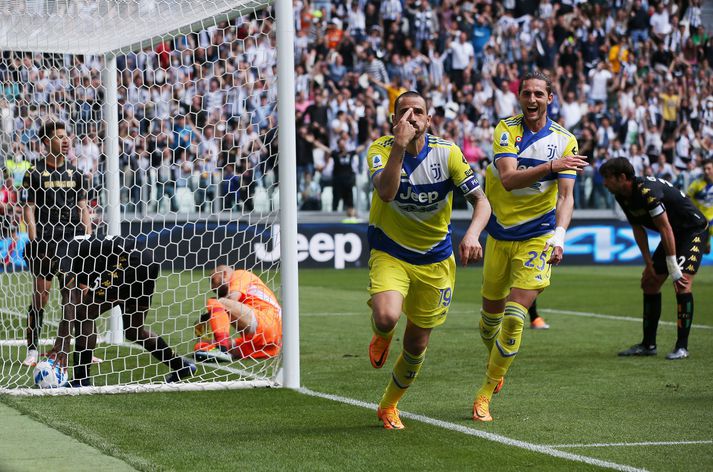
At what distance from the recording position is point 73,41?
33.7 feet

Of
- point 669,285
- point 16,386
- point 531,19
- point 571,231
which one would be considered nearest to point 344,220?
point 571,231

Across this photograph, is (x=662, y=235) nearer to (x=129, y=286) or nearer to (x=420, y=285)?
(x=420, y=285)

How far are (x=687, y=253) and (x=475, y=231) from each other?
483 cm

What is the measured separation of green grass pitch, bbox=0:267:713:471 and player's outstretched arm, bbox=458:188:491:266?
40.1 inches

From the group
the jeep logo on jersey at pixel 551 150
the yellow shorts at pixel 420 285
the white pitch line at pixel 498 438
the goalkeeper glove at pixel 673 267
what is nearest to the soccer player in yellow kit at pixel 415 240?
the yellow shorts at pixel 420 285

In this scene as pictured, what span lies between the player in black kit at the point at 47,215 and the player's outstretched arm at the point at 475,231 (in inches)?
165

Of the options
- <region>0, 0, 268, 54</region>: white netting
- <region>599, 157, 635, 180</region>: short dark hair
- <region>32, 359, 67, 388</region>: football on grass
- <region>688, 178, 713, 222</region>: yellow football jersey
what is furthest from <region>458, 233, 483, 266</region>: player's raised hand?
<region>688, 178, 713, 222</region>: yellow football jersey

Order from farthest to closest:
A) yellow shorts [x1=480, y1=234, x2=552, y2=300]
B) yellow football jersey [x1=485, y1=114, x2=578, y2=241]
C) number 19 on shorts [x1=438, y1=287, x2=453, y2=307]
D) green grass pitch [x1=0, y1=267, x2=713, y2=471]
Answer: yellow football jersey [x1=485, y1=114, x2=578, y2=241] → yellow shorts [x1=480, y1=234, x2=552, y2=300] → number 19 on shorts [x1=438, y1=287, x2=453, y2=307] → green grass pitch [x1=0, y1=267, x2=713, y2=471]

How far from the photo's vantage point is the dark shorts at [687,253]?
1059 centimetres

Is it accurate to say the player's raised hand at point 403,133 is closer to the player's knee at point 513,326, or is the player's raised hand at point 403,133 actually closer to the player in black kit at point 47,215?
the player's knee at point 513,326

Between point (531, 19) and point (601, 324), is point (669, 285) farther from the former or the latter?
point (531, 19)

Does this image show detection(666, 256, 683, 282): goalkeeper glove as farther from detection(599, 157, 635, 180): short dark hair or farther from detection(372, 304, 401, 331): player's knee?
detection(372, 304, 401, 331): player's knee

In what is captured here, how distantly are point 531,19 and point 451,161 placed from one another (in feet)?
75.4

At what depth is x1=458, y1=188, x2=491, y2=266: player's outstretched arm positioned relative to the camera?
630 centimetres
